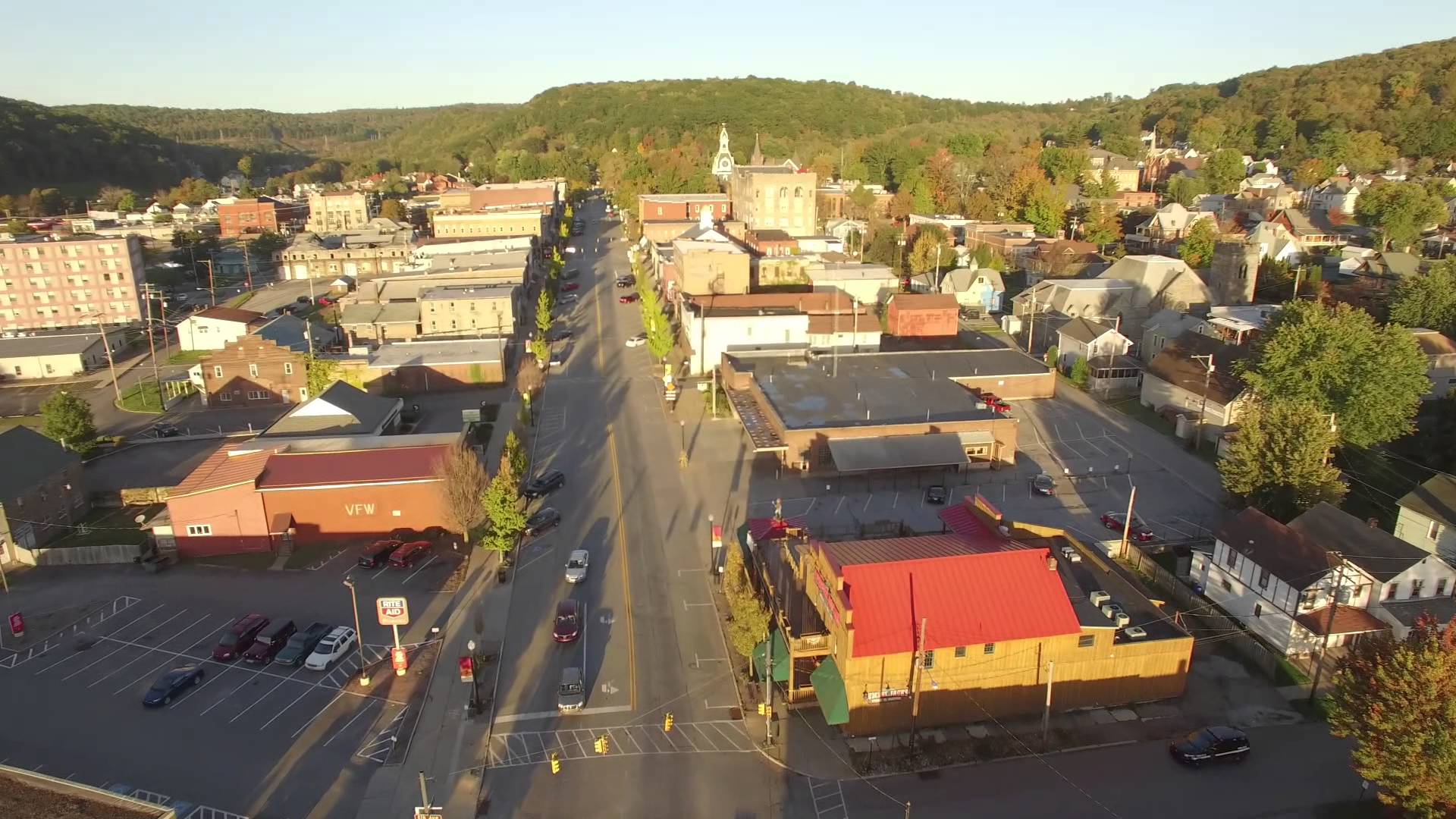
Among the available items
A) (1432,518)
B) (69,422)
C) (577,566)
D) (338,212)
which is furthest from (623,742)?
(338,212)

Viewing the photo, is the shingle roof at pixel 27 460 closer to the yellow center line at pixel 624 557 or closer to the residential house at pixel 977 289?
the yellow center line at pixel 624 557

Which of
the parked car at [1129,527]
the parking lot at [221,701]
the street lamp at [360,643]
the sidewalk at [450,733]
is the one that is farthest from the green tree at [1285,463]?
the street lamp at [360,643]

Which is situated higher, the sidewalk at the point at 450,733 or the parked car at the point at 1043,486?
the parked car at the point at 1043,486

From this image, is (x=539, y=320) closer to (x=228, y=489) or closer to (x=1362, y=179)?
(x=228, y=489)

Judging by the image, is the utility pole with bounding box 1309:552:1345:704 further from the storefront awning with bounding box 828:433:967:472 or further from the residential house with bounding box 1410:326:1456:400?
the residential house with bounding box 1410:326:1456:400

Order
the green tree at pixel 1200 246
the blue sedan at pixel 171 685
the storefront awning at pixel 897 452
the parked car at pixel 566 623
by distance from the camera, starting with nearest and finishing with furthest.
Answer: the blue sedan at pixel 171 685 < the parked car at pixel 566 623 < the storefront awning at pixel 897 452 < the green tree at pixel 1200 246
